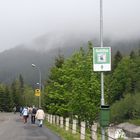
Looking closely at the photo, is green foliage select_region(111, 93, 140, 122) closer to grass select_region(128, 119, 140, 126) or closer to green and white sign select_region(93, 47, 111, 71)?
grass select_region(128, 119, 140, 126)

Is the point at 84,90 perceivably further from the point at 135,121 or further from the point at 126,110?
the point at 126,110

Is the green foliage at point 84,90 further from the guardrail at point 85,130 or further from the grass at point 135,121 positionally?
the grass at point 135,121

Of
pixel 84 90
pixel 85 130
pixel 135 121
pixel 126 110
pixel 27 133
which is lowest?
pixel 27 133

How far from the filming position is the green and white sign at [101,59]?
1773 centimetres

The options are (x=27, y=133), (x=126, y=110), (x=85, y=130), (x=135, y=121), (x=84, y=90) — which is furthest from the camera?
(x=126, y=110)

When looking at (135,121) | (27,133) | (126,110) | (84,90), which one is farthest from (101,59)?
(126,110)

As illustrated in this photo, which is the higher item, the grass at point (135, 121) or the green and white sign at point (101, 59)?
the green and white sign at point (101, 59)

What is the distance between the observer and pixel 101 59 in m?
17.8

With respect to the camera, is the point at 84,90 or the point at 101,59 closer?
the point at 101,59

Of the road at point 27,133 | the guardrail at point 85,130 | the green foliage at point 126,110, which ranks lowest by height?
the road at point 27,133

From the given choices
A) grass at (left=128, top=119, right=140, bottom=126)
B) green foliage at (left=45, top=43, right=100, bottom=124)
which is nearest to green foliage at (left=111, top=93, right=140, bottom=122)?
grass at (left=128, top=119, right=140, bottom=126)

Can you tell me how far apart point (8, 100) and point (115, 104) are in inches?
2613

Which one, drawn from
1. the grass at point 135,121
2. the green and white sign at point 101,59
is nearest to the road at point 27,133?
the green and white sign at point 101,59

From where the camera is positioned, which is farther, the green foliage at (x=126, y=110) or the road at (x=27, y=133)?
the green foliage at (x=126, y=110)
